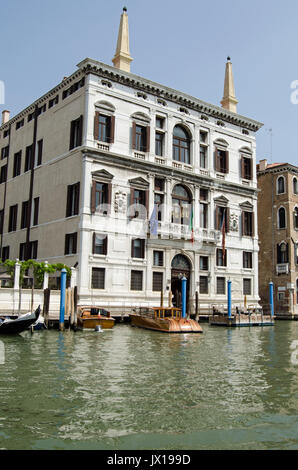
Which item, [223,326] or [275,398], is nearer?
[275,398]

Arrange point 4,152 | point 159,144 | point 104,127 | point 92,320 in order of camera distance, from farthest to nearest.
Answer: point 4,152 → point 159,144 → point 104,127 → point 92,320

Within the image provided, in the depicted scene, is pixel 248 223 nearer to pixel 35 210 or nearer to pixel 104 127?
pixel 104 127

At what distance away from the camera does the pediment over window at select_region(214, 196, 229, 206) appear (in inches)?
1350

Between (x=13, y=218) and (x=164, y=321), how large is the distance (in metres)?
17.6

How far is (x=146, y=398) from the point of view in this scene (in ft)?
29.0

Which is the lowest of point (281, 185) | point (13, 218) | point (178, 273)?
point (178, 273)

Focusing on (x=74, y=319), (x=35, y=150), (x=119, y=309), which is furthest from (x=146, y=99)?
(x=74, y=319)

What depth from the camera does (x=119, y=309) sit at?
27609mm

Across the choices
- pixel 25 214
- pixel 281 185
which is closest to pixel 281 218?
pixel 281 185

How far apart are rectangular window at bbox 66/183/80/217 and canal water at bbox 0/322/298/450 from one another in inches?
524

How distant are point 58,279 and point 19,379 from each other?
16.6 m
